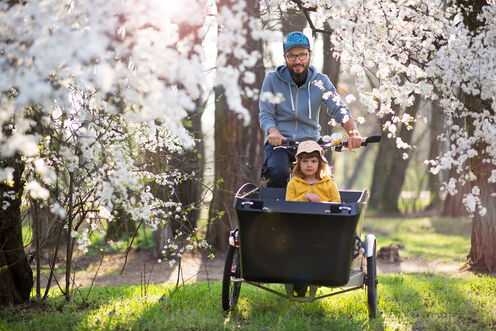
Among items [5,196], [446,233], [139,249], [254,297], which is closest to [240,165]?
[139,249]

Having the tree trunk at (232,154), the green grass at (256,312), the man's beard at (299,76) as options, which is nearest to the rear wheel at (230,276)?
the green grass at (256,312)

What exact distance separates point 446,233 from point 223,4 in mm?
13361

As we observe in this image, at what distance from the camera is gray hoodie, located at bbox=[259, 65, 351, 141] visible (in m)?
4.81

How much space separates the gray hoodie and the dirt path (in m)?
3.84

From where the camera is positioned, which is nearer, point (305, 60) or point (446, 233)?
point (305, 60)

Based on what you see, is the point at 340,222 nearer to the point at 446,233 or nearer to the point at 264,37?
the point at 264,37

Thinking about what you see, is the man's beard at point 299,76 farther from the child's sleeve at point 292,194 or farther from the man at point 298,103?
the child's sleeve at point 292,194

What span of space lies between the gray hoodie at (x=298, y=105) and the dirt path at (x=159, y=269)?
3841 millimetres

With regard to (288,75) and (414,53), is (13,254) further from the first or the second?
(414,53)

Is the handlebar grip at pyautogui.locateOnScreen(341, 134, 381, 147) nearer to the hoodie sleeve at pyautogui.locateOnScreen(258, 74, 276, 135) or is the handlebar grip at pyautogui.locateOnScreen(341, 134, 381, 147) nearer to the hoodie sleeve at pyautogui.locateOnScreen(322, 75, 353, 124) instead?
the hoodie sleeve at pyautogui.locateOnScreen(322, 75, 353, 124)

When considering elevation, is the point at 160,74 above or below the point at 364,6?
below

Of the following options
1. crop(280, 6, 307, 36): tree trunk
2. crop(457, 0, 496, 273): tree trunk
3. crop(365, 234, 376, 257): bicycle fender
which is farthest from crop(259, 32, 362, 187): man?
crop(280, 6, 307, 36): tree trunk

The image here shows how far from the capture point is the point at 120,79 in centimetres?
303

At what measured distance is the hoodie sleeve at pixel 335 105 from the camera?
4695 millimetres
